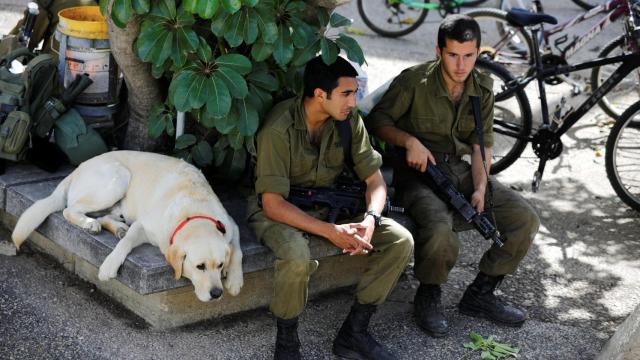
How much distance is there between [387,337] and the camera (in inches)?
190

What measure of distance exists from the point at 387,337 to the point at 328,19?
179 centimetres

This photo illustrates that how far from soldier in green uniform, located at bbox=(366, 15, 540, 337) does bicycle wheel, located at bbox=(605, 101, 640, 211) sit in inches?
57.4

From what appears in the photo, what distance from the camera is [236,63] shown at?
467 centimetres

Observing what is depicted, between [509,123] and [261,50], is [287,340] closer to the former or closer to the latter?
[261,50]

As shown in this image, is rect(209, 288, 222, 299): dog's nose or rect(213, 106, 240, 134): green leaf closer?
rect(209, 288, 222, 299): dog's nose

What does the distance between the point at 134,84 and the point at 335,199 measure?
1453mm

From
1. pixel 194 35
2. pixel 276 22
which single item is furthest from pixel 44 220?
pixel 276 22

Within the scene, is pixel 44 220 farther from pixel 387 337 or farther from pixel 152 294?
pixel 387 337

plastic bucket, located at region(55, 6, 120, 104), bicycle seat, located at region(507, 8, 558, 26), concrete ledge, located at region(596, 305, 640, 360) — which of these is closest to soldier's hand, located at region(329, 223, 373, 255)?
concrete ledge, located at region(596, 305, 640, 360)

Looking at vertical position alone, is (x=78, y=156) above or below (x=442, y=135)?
below

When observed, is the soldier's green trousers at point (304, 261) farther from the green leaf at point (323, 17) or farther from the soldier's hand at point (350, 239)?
the green leaf at point (323, 17)

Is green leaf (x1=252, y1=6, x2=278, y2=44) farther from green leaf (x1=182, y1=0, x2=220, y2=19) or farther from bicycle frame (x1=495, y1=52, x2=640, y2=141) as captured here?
bicycle frame (x1=495, y1=52, x2=640, y2=141)

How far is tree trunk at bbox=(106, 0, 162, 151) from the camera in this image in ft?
16.4

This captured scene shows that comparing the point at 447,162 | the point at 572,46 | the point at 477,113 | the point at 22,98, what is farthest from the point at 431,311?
the point at 572,46
